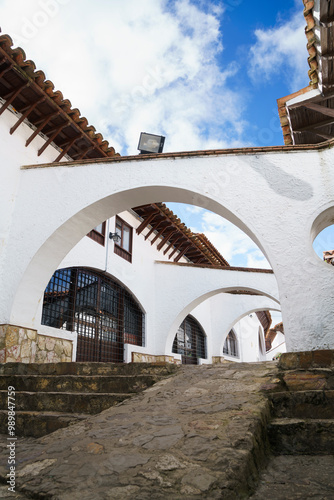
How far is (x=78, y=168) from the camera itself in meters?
5.80

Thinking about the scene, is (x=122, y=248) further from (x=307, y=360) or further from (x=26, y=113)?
(x=307, y=360)

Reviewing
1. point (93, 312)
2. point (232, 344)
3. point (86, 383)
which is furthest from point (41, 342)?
point (232, 344)

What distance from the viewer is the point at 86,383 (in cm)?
379

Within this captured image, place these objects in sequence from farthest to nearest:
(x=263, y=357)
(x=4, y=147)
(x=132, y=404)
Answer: (x=263, y=357) < (x=4, y=147) < (x=132, y=404)

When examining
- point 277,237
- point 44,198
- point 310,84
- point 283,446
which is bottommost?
point 283,446

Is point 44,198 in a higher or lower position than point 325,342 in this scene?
higher

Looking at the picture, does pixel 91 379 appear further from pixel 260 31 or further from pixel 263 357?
pixel 263 357

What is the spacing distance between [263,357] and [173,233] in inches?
516

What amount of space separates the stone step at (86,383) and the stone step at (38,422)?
0.40 m

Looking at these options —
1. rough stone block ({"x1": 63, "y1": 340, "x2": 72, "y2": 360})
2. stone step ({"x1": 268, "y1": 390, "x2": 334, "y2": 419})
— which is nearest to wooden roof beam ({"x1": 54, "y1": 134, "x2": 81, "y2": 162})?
rough stone block ({"x1": 63, "y1": 340, "x2": 72, "y2": 360})

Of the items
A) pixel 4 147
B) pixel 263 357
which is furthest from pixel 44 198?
pixel 263 357

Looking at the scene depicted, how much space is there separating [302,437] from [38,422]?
225 centimetres

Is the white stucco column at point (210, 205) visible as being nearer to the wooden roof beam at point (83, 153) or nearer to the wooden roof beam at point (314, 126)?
the wooden roof beam at point (83, 153)

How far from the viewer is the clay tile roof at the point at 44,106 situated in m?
5.96
